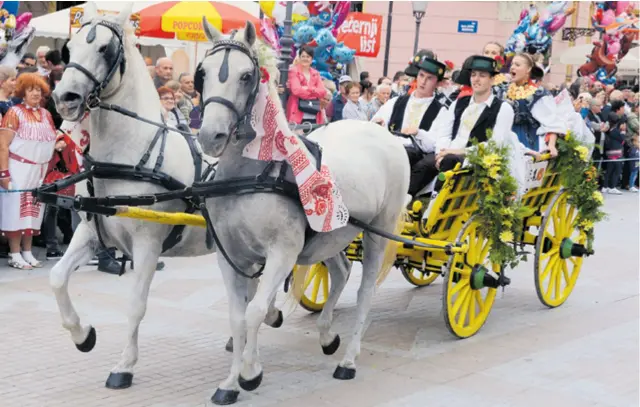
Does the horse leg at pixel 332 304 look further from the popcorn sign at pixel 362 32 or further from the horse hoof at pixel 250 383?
the popcorn sign at pixel 362 32

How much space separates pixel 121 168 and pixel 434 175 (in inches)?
121

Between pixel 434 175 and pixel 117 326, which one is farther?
pixel 434 175

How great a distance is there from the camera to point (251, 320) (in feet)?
17.1

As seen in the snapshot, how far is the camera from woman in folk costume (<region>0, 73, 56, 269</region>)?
29.5 feet

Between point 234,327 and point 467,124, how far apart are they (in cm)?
306

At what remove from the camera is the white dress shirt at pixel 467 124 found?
7.50 metres

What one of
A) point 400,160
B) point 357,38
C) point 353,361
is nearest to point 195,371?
point 353,361

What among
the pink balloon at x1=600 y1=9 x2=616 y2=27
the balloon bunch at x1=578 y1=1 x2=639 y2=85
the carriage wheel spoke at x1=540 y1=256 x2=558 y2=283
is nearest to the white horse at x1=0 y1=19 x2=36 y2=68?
the carriage wheel spoke at x1=540 y1=256 x2=558 y2=283

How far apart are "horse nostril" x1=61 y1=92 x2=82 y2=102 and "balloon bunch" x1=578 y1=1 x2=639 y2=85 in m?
22.4

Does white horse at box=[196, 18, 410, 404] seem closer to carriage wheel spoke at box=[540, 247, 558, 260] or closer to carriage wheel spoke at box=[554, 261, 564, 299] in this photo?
carriage wheel spoke at box=[540, 247, 558, 260]

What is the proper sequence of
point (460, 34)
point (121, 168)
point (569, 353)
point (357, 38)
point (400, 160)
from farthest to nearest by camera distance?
point (460, 34), point (357, 38), point (569, 353), point (400, 160), point (121, 168)

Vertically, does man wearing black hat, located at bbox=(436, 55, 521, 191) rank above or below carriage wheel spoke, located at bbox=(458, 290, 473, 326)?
above

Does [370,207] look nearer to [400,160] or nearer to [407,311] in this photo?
[400,160]

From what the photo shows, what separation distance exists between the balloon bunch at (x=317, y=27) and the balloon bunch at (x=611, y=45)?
1209 cm
